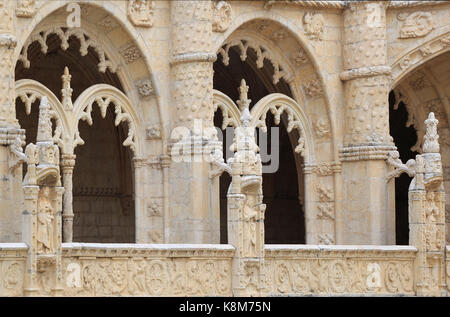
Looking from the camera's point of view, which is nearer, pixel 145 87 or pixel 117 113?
pixel 117 113

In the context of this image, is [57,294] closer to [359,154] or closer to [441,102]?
[359,154]

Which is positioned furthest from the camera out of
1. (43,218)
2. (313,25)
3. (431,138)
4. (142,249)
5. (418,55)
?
(418,55)

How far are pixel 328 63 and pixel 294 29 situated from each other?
0.84 metres

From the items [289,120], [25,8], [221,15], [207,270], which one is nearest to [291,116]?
[289,120]

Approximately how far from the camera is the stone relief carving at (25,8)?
2077 cm

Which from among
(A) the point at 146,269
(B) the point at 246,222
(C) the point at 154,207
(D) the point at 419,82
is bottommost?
(A) the point at 146,269

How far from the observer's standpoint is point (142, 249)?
1859 cm

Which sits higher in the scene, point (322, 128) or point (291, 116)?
point (291, 116)

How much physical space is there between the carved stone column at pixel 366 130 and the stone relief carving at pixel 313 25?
1.43 ft

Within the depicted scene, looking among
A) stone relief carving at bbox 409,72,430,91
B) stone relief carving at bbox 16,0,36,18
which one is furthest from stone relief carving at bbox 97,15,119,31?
stone relief carving at bbox 409,72,430,91

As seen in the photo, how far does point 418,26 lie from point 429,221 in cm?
431

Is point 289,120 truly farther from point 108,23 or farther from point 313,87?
point 108,23

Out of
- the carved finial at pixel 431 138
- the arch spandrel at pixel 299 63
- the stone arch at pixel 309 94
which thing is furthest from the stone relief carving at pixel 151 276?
the arch spandrel at pixel 299 63

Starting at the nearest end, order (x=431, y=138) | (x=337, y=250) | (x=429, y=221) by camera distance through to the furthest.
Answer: (x=337, y=250)
(x=429, y=221)
(x=431, y=138)
